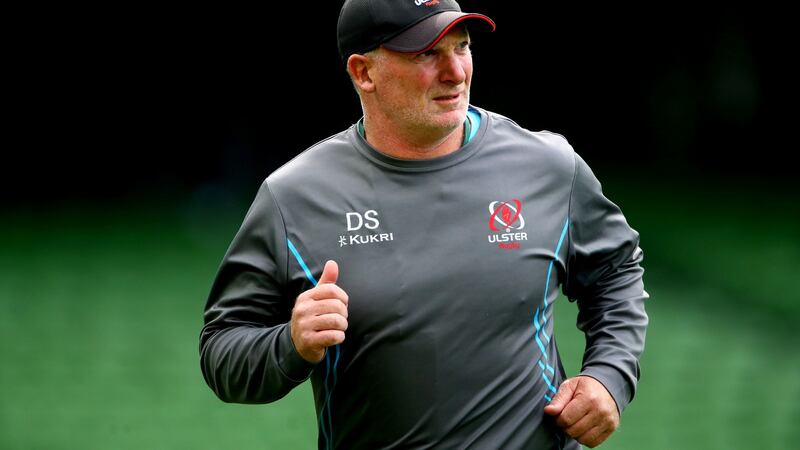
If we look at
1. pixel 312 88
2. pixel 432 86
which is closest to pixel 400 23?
pixel 432 86

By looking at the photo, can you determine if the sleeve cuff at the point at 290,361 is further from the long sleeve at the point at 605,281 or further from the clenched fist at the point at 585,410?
the long sleeve at the point at 605,281

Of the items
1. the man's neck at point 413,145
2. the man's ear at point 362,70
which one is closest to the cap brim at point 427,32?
the man's ear at point 362,70

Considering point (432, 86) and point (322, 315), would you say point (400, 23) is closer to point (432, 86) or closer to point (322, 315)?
point (432, 86)

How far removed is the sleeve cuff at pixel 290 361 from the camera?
115 inches

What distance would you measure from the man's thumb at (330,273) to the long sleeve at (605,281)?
742 millimetres

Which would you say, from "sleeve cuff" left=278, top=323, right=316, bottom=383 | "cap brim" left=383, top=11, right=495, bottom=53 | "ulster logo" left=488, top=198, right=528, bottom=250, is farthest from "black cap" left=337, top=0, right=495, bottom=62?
"sleeve cuff" left=278, top=323, right=316, bottom=383

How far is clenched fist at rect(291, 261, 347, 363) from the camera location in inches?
111

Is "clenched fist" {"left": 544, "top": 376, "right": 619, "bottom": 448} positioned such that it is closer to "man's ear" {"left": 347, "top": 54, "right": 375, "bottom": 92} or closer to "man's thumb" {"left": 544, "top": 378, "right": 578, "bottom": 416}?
"man's thumb" {"left": 544, "top": 378, "right": 578, "bottom": 416}

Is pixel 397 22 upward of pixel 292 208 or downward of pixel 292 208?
upward
